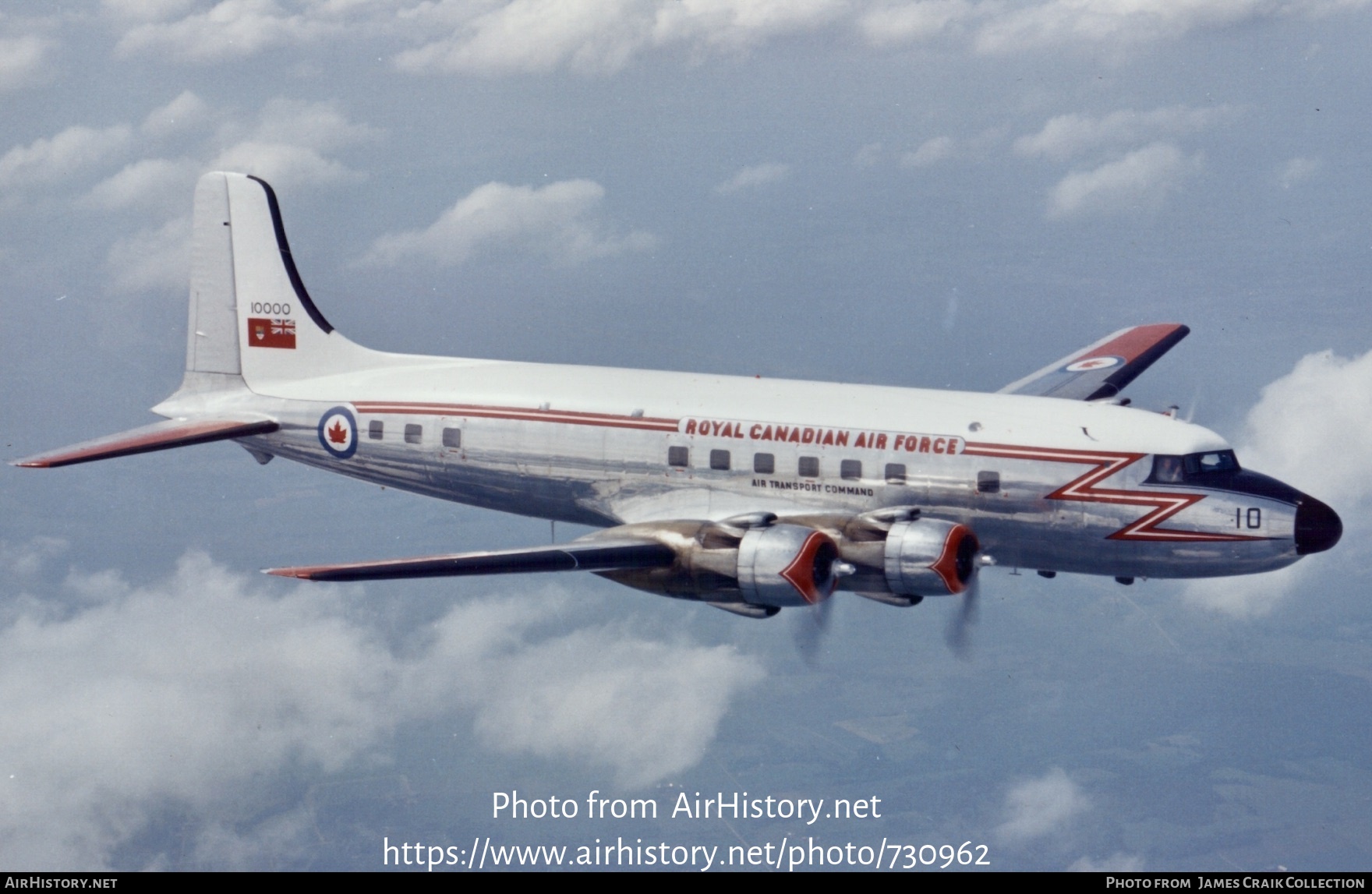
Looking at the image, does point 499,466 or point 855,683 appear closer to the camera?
point 499,466

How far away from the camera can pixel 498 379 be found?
3322 cm

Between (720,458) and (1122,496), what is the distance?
849 cm

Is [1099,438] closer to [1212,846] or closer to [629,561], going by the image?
[629,561]

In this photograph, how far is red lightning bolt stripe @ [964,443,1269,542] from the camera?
27609mm

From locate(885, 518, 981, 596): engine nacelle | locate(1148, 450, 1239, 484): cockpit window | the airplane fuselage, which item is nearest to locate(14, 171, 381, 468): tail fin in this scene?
the airplane fuselage

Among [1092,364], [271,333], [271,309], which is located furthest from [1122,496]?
[271,309]

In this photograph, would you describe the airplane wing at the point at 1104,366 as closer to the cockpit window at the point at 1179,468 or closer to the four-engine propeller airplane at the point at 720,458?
the four-engine propeller airplane at the point at 720,458

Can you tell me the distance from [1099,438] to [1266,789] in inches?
5508

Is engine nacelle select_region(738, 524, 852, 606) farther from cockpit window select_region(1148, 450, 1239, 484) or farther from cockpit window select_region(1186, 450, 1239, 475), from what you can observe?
cockpit window select_region(1186, 450, 1239, 475)

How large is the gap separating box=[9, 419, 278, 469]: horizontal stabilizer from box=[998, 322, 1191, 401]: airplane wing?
19451 millimetres

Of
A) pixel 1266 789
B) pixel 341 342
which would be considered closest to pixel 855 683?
pixel 1266 789

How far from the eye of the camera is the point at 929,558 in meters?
26.0

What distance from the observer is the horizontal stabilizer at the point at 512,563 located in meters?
24.2

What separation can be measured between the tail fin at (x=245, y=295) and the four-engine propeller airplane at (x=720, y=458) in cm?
6
